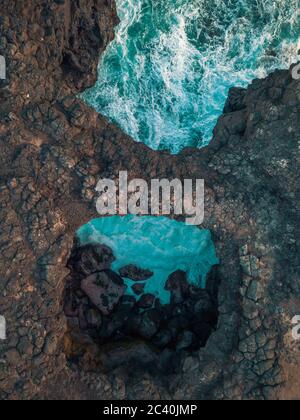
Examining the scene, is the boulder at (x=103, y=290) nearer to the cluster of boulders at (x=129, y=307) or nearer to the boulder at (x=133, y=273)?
the cluster of boulders at (x=129, y=307)

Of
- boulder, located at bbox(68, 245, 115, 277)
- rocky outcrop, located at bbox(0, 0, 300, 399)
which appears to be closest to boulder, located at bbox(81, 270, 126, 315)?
boulder, located at bbox(68, 245, 115, 277)

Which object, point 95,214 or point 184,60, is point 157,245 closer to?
point 95,214

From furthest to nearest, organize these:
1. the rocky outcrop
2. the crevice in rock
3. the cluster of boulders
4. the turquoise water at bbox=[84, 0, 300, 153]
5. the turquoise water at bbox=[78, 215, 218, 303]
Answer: the turquoise water at bbox=[84, 0, 300, 153] → the turquoise water at bbox=[78, 215, 218, 303] → the cluster of boulders → the crevice in rock → the rocky outcrop

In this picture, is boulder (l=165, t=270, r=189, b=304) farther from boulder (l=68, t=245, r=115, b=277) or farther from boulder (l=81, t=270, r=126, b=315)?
boulder (l=68, t=245, r=115, b=277)

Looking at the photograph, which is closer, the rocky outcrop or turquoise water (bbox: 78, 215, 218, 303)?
the rocky outcrop

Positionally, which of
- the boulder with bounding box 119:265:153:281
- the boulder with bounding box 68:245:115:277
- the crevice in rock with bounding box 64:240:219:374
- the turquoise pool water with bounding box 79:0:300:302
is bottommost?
the crevice in rock with bounding box 64:240:219:374

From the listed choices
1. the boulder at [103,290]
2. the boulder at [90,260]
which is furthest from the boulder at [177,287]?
the boulder at [90,260]

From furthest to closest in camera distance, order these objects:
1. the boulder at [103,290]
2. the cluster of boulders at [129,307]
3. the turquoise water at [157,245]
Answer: the turquoise water at [157,245] < the boulder at [103,290] < the cluster of boulders at [129,307]
